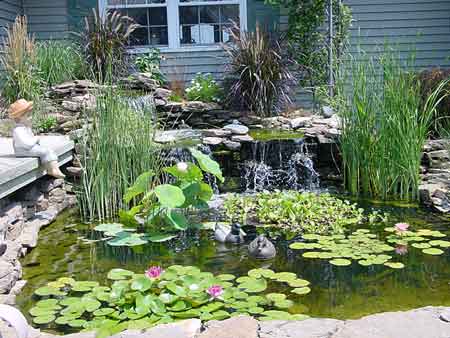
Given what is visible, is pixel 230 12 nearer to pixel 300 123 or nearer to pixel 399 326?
pixel 300 123

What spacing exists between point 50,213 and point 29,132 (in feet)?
2.30

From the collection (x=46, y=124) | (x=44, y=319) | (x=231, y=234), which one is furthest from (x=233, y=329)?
(x=46, y=124)

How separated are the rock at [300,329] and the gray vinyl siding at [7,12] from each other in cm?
722

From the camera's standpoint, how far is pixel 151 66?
829 cm

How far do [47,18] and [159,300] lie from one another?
293 inches

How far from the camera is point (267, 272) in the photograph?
3.30m

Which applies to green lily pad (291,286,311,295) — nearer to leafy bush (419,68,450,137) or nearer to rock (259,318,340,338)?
rock (259,318,340,338)

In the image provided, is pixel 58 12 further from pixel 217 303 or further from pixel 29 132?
pixel 217 303

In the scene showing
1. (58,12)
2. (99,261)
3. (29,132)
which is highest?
(58,12)

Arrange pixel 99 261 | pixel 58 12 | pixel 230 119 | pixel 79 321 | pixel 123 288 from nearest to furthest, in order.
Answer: pixel 79 321, pixel 123 288, pixel 99 261, pixel 230 119, pixel 58 12

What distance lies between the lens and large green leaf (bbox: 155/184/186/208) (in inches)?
153

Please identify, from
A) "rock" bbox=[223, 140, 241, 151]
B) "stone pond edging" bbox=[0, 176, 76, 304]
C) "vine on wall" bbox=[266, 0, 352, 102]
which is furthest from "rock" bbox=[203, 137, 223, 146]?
"vine on wall" bbox=[266, 0, 352, 102]

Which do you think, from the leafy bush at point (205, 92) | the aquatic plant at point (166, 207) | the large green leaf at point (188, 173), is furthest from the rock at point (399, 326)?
the leafy bush at point (205, 92)

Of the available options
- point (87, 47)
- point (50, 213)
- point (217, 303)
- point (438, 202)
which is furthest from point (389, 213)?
point (87, 47)
